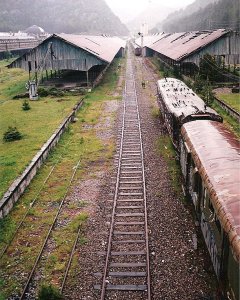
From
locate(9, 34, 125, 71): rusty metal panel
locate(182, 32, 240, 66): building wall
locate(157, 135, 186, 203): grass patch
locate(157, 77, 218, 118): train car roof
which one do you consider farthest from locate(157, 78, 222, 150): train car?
locate(182, 32, 240, 66): building wall

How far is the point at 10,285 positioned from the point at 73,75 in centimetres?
4084

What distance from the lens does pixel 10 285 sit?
32.7 feet

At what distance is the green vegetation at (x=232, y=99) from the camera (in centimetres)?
2892

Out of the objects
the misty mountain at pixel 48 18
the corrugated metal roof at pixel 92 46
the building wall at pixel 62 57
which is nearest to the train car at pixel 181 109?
the building wall at pixel 62 57

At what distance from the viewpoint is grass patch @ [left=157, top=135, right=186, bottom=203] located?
50.3 ft

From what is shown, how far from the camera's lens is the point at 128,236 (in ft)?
39.4

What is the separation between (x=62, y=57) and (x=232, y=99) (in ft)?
58.2

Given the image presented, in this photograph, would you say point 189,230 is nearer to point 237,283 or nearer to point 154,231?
point 154,231

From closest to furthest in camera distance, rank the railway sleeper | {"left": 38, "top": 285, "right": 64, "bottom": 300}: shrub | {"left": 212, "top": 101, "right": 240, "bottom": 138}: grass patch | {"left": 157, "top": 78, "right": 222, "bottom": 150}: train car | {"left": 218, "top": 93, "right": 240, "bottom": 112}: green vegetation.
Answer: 1. {"left": 38, "top": 285, "right": 64, "bottom": 300}: shrub
2. the railway sleeper
3. {"left": 157, "top": 78, "right": 222, "bottom": 150}: train car
4. {"left": 212, "top": 101, "right": 240, "bottom": 138}: grass patch
5. {"left": 218, "top": 93, "right": 240, "bottom": 112}: green vegetation

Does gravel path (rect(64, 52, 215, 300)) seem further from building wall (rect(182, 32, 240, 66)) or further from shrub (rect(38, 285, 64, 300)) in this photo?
building wall (rect(182, 32, 240, 66))

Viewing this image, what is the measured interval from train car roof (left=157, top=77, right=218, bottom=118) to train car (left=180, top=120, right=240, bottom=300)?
2620 mm

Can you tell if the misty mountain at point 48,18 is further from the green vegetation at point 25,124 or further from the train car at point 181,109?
the train car at point 181,109

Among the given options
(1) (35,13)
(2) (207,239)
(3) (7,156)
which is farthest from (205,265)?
(1) (35,13)

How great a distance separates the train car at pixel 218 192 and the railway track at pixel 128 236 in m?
2.00
